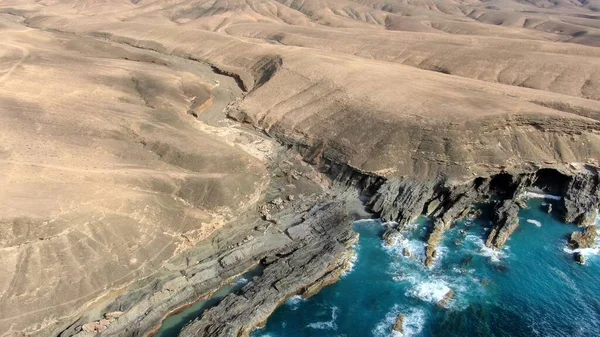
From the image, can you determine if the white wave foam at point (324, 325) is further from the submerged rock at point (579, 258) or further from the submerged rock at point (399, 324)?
the submerged rock at point (579, 258)

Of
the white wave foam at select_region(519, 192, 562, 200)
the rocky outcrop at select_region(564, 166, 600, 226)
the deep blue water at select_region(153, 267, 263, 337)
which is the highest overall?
the rocky outcrop at select_region(564, 166, 600, 226)

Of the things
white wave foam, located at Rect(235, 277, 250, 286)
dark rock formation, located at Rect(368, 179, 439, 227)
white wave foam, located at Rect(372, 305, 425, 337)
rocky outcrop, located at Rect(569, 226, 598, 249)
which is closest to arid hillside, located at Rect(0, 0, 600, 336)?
dark rock formation, located at Rect(368, 179, 439, 227)

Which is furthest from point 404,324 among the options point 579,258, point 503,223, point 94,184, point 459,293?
point 94,184

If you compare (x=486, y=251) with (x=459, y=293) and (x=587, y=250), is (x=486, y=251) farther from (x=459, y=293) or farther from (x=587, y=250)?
(x=587, y=250)

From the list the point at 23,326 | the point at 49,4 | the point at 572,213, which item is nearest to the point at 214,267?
the point at 23,326

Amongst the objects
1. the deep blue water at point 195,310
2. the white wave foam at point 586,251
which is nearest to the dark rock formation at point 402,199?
the white wave foam at point 586,251

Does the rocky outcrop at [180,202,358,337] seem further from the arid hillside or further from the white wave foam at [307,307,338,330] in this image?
the arid hillside

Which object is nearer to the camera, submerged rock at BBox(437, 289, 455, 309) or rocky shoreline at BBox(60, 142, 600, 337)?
rocky shoreline at BBox(60, 142, 600, 337)

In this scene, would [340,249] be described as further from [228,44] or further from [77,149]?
[228,44]
